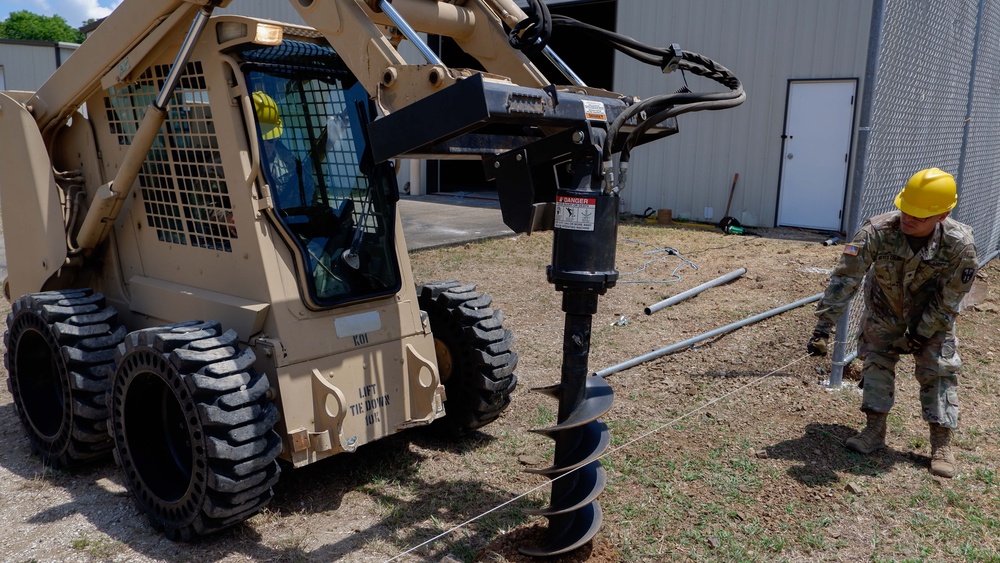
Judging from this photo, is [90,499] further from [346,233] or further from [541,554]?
[541,554]

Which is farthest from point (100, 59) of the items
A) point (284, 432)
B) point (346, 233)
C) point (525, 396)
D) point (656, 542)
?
point (656, 542)

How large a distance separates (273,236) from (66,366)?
1.47 m

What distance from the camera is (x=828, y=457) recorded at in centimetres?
468

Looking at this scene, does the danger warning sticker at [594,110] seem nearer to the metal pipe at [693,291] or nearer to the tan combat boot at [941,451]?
the tan combat boot at [941,451]

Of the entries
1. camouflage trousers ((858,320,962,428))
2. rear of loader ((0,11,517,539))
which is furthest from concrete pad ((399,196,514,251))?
camouflage trousers ((858,320,962,428))

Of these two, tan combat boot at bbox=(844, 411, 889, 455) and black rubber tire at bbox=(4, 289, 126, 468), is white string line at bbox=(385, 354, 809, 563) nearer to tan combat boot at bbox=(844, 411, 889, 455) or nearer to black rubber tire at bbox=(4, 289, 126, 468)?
tan combat boot at bbox=(844, 411, 889, 455)

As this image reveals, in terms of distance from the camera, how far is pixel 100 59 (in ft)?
14.3

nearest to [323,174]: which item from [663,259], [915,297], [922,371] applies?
[915,297]

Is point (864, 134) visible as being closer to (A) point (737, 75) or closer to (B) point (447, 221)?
(A) point (737, 75)

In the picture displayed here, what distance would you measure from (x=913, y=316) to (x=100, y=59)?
5.05 metres

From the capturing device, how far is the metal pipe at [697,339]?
241 inches

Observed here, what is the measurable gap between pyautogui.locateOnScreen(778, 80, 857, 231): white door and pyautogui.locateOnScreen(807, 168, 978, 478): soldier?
29.3ft

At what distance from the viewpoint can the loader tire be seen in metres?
4.67

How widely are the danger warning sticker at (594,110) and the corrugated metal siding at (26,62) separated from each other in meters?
31.4
